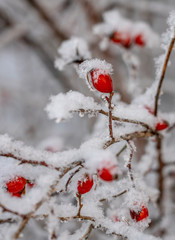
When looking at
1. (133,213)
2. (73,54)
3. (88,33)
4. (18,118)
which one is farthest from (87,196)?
(18,118)

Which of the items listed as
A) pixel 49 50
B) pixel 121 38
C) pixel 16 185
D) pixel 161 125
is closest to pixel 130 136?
pixel 161 125

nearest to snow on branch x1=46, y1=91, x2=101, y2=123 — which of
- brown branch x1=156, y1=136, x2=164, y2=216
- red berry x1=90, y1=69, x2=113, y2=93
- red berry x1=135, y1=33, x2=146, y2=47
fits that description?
red berry x1=90, y1=69, x2=113, y2=93

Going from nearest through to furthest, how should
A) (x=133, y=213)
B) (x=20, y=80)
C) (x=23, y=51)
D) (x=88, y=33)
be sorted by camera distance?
1. (x=133, y=213)
2. (x=88, y=33)
3. (x=23, y=51)
4. (x=20, y=80)

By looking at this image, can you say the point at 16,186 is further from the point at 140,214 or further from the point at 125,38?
the point at 125,38

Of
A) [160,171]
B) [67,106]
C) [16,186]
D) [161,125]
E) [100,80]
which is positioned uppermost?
[160,171]

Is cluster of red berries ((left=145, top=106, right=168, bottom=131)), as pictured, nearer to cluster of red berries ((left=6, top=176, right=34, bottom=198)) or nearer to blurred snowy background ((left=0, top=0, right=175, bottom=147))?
cluster of red berries ((left=6, top=176, right=34, bottom=198))

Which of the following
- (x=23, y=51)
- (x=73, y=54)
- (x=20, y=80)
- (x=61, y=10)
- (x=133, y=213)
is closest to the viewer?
(x=133, y=213)

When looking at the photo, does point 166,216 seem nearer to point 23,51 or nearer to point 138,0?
point 138,0
